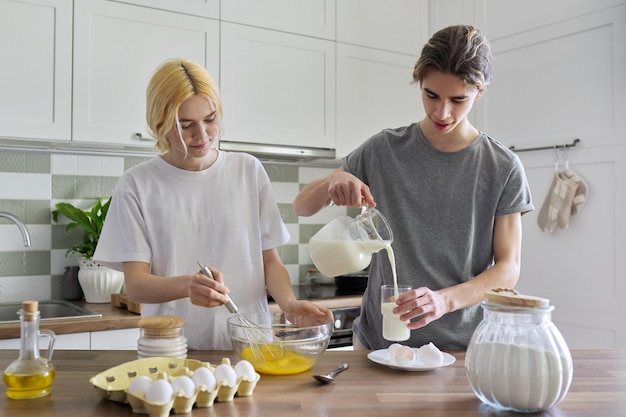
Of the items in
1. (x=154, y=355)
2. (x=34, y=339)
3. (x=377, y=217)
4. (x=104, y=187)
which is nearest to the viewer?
(x=34, y=339)

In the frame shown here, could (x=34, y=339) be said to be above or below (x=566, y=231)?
below

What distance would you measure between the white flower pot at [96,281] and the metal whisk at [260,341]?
5.10 feet

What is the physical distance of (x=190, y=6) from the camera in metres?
2.77

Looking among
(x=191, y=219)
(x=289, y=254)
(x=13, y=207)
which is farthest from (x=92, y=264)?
(x=191, y=219)

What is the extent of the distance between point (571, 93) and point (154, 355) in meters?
2.25

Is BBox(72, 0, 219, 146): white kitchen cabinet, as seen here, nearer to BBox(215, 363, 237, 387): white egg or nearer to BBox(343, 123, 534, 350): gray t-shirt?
BBox(343, 123, 534, 350): gray t-shirt

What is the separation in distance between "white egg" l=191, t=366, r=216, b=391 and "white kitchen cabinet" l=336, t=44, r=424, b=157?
87.1 inches

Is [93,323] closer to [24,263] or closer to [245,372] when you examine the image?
[24,263]

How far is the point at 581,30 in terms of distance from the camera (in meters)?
2.74

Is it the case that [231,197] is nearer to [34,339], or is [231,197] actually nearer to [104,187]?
[34,339]

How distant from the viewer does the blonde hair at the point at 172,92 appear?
1.54 meters

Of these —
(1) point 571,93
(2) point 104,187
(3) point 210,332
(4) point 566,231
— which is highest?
(1) point 571,93

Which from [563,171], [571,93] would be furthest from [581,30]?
[563,171]

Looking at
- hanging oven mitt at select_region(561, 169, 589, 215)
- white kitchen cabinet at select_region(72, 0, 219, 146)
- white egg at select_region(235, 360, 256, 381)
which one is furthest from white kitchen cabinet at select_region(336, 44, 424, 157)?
white egg at select_region(235, 360, 256, 381)
